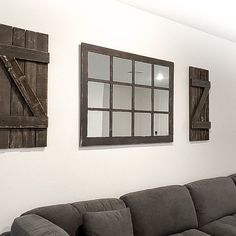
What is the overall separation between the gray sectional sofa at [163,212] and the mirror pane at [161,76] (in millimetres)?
1034

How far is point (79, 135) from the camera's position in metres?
2.47

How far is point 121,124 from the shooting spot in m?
2.73

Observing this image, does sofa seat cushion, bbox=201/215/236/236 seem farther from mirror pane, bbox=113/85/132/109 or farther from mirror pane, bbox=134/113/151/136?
mirror pane, bbox=113/85/132/109

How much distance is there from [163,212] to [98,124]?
0.94m

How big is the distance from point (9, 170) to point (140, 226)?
111 centimetres

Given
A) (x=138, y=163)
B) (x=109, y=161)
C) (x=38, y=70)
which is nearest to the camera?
(x=38, y=70)

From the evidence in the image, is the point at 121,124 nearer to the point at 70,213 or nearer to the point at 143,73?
the point at 143,73

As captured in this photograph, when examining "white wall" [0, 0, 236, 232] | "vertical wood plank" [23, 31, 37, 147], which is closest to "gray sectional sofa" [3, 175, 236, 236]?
"white wall" [0, 0, 236, 232]

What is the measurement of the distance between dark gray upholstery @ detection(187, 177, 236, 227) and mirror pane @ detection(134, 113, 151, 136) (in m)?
0.72

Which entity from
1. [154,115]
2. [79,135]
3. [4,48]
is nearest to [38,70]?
[4,48]

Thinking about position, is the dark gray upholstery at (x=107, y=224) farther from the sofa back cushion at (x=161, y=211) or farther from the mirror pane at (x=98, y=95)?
the mirror pane at (x=98, y=95)

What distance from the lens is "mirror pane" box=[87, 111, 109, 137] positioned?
2.53 metres

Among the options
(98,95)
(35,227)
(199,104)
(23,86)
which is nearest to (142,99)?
(98,95)

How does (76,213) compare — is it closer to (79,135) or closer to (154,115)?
(79,135)
